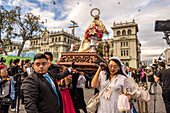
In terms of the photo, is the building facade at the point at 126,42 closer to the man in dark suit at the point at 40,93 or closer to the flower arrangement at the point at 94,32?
the flower arrangement at the point at 94,32

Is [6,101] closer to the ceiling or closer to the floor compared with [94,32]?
closer to the floor

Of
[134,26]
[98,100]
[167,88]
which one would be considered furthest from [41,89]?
[134,26]

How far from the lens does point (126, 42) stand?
176ft

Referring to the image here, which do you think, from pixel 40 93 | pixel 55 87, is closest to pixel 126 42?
pixel 55 87

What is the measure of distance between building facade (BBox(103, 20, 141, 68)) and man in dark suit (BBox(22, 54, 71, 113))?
52.7 meters

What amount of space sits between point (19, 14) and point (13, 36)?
3.51 meters

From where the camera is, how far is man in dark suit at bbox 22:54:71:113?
1.80m

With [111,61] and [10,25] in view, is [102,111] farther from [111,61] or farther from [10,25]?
[10,25]

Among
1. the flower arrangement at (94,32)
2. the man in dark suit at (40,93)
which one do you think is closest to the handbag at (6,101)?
the man in dark suit at (40,93)

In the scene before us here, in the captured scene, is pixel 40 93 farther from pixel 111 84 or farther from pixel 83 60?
pixel 83 60

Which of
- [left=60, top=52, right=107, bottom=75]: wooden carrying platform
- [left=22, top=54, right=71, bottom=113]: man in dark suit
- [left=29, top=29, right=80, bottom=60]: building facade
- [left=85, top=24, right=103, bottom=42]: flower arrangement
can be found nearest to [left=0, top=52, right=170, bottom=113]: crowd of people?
[left=22, top=54, right=71, bottom=113]: man in dark suit

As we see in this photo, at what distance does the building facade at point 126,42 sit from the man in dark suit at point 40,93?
52.7 m

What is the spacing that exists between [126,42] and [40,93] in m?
55.4

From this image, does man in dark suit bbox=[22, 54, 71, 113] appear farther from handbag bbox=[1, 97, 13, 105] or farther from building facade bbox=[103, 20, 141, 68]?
building facade bbox=[103, 20, 141, 68]
